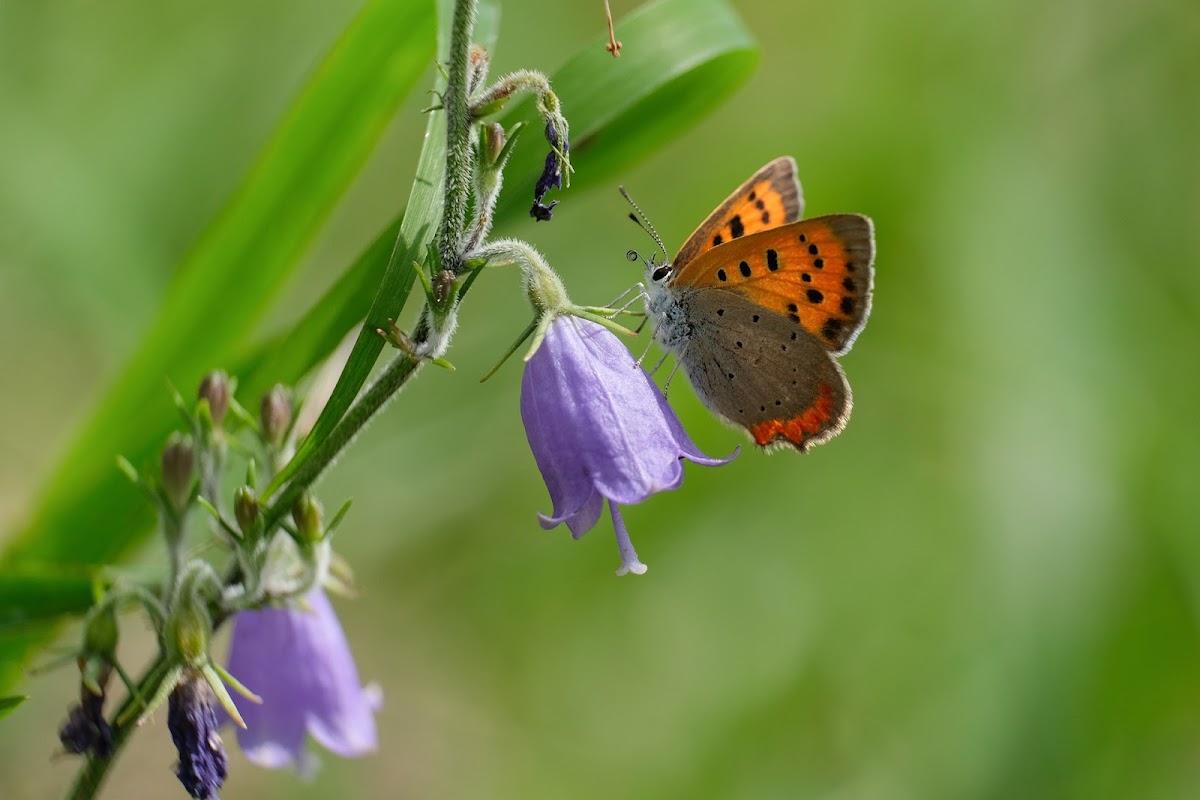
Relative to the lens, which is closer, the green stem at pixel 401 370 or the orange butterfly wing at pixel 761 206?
the green stem at pixel 401 370

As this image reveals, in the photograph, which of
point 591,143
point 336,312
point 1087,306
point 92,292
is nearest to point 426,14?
point 591,143

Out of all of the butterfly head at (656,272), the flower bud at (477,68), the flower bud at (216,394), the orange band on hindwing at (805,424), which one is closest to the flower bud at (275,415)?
the flower bud at (216,394)

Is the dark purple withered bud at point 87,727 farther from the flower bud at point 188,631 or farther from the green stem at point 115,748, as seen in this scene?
the flower bud at point 188,631

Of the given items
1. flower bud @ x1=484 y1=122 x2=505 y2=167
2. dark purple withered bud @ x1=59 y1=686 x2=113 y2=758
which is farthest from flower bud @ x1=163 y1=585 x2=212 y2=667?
flower bud @ x1=484 y1=122 x2=505 y2=167

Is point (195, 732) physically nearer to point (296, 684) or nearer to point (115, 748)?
point (115, 748)

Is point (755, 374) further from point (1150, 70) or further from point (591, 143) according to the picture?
point (1150, 70)

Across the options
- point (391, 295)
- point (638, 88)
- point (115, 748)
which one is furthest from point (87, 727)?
point (638, 88)
